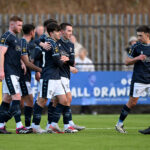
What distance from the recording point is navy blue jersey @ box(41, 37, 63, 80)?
10.1 meters

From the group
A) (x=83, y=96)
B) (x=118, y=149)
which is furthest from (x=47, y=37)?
(x=83, y=96)

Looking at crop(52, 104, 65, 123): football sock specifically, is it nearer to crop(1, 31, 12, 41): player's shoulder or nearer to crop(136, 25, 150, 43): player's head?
crop(1, 31, 12, 41): player's shoulder

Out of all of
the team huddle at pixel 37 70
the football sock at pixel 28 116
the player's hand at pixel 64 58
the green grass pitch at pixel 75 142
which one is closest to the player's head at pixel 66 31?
the team huddle at pixel 37 70

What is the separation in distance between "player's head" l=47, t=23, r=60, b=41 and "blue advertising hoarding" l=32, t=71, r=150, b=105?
24.0 feet

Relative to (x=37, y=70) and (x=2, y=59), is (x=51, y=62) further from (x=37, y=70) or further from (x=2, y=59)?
(x=2, y=59)

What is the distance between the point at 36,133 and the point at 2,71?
1.32 metres

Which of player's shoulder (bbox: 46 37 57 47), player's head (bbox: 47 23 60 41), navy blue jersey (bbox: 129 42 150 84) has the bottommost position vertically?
navy blue jersey (bbox: 129 42 150 84)

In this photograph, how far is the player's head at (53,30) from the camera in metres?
10.2

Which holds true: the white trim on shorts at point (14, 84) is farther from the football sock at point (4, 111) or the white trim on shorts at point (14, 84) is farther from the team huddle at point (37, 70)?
the football sock at point (4, 111)

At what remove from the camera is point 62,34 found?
36.3 ft

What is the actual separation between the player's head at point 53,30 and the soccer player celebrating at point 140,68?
4.66 ft

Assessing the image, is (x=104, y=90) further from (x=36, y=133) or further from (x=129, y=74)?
(x=36, y=133)

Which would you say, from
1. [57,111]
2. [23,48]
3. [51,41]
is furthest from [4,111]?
[51,41]

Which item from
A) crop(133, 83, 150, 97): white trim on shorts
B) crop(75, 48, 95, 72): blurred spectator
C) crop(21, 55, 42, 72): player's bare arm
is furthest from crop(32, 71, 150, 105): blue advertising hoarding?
crop(133, 83, 150, 97): white trim on shorts
